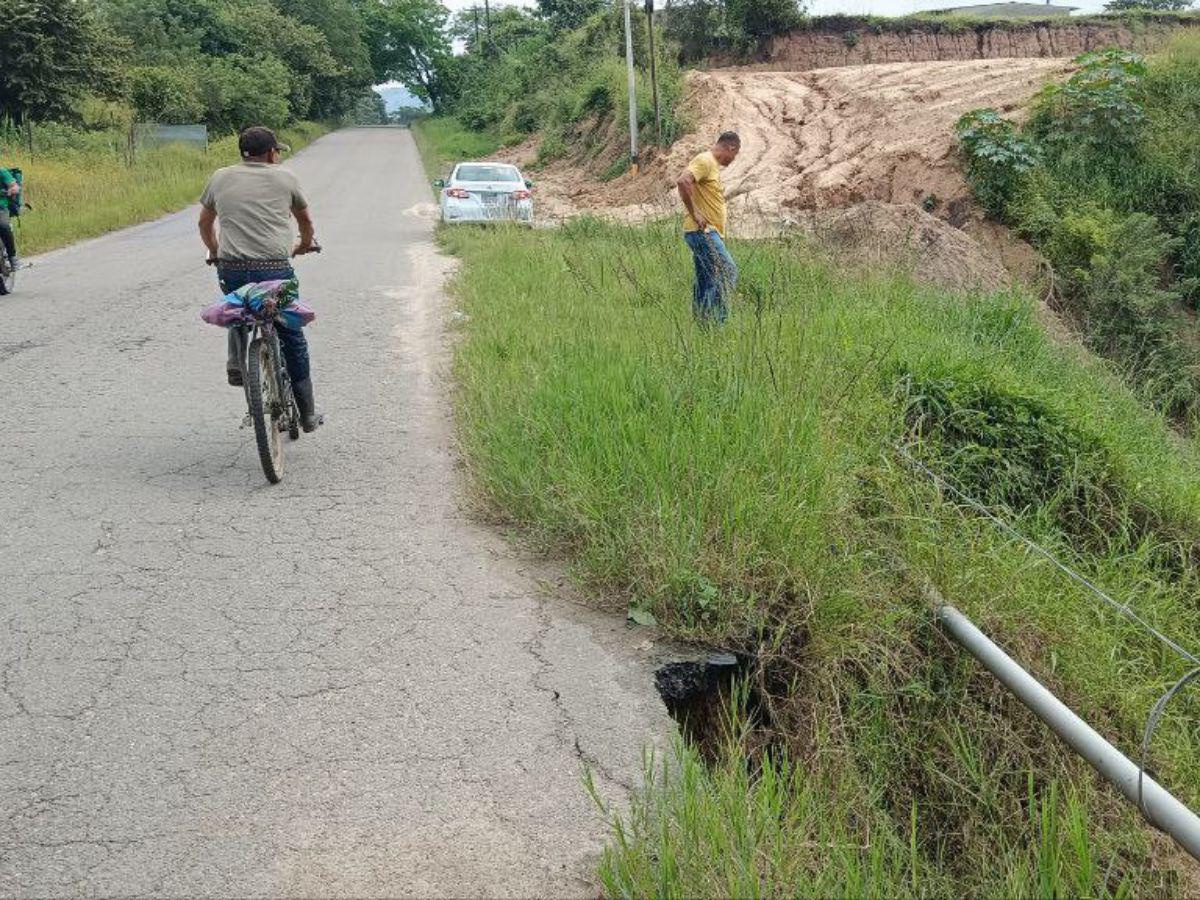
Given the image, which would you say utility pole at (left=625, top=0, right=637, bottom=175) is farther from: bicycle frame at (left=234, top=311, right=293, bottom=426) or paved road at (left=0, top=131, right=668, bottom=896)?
bicycle frame at (left=234, top=311, right=293, bottom=426)

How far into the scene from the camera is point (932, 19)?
33.9 m

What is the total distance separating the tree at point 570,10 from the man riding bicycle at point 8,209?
47.1 metres

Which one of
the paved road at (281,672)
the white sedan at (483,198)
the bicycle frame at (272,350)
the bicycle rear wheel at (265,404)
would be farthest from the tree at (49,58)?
the bicycle rear wheel at (265,404)

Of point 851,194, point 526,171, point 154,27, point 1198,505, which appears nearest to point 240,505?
point 1198,505

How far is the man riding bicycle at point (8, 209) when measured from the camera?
1240 cm

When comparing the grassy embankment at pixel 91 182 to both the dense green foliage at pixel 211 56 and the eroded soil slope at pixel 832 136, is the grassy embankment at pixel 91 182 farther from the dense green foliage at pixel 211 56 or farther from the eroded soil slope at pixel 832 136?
the eroded soil slope at pixel 832 136

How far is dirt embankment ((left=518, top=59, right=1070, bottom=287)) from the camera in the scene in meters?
13.6

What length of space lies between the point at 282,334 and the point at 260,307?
0.43 metres

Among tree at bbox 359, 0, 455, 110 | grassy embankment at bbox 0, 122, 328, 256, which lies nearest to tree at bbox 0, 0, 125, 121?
grassy embankment at bbox 0, 122, 328, 256

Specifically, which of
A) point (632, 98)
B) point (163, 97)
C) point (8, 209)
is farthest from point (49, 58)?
point (8, 209)

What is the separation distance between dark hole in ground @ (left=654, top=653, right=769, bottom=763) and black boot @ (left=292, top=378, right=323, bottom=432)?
3452mm

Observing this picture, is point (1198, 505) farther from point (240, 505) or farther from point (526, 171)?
point (526, 171)

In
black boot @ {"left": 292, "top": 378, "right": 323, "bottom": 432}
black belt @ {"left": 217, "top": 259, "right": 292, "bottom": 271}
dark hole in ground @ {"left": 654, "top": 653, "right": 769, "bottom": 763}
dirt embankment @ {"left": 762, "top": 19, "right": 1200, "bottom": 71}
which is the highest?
dirt embankment @ {"left": 762, "top": 19, "right": 1200, "bottom": 71}

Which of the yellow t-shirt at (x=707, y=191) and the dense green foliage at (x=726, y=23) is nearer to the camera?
the yellow t-shirt at (x=707, y=191)
